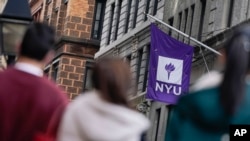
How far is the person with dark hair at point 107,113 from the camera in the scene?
5852 millimetres

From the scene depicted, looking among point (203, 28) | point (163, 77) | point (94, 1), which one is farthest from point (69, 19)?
point (163, 77)

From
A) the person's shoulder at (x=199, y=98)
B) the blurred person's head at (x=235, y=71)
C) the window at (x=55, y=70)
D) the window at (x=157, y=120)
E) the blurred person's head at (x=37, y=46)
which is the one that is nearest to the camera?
the blurred person's head at (x=235, y=71)

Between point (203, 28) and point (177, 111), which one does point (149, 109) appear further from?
point (177, 111)

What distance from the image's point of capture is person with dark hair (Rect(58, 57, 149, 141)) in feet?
19.2

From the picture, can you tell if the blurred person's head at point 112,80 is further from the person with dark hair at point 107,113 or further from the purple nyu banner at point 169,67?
the purple nyu banner at point 169,67

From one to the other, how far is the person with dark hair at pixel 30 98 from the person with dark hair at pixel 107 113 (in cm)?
45

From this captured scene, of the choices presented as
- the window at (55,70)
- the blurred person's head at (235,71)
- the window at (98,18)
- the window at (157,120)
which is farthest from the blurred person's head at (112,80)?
the window at (55,70)

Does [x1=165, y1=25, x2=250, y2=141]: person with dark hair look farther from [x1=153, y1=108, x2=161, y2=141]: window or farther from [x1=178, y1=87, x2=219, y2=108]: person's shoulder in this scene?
[x1=153, y1=108, x2=161, y2=141]: window

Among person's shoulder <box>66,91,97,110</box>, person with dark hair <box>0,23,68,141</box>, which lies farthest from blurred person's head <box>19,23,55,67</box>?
person's shoulder <box>66,91,97,110</box>

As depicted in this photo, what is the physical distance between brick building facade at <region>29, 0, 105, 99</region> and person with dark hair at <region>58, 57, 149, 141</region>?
4572cm

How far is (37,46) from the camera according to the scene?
6633 mm

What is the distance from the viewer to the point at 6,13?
1321 cm

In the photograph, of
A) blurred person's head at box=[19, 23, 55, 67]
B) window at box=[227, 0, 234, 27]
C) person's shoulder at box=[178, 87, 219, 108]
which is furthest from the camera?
window at box=[227, 0, 234, 27]

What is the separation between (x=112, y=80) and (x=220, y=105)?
651mm
